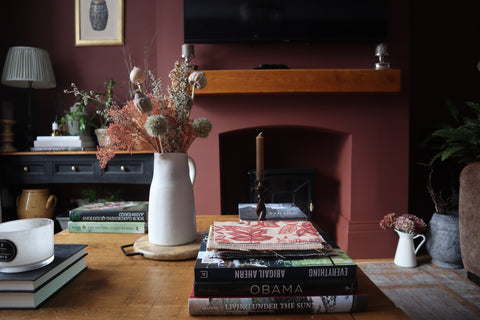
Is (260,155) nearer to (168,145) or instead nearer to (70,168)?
(168,145)

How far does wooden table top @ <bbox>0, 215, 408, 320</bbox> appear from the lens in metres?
0.54

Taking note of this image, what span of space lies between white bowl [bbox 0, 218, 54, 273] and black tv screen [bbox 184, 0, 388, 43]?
1849mm

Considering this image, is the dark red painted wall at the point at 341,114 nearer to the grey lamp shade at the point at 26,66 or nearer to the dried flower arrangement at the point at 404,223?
the dried flower arrangement at the point at 404,223

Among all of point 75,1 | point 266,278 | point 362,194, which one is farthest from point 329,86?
point 75,1

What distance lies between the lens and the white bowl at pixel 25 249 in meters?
0.57

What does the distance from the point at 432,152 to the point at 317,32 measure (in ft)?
4.28

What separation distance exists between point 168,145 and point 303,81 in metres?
1.52

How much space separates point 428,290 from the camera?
180 centimetres

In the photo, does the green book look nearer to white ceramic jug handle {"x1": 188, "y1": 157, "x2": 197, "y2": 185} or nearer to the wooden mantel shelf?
white ceramic jug handle {"x1": 188, "y1": 157, "x2": 197, "y2": 185}

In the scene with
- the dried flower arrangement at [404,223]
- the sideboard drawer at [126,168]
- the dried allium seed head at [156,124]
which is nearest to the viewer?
the dried allium seed head at [156,124]

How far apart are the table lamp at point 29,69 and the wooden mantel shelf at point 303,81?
1265 mm

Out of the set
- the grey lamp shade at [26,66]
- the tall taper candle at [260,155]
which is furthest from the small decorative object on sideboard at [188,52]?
the tall taper candle at [260,155]

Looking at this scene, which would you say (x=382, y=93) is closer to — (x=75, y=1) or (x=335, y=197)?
(x=335, y=197)

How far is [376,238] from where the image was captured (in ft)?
7.50
